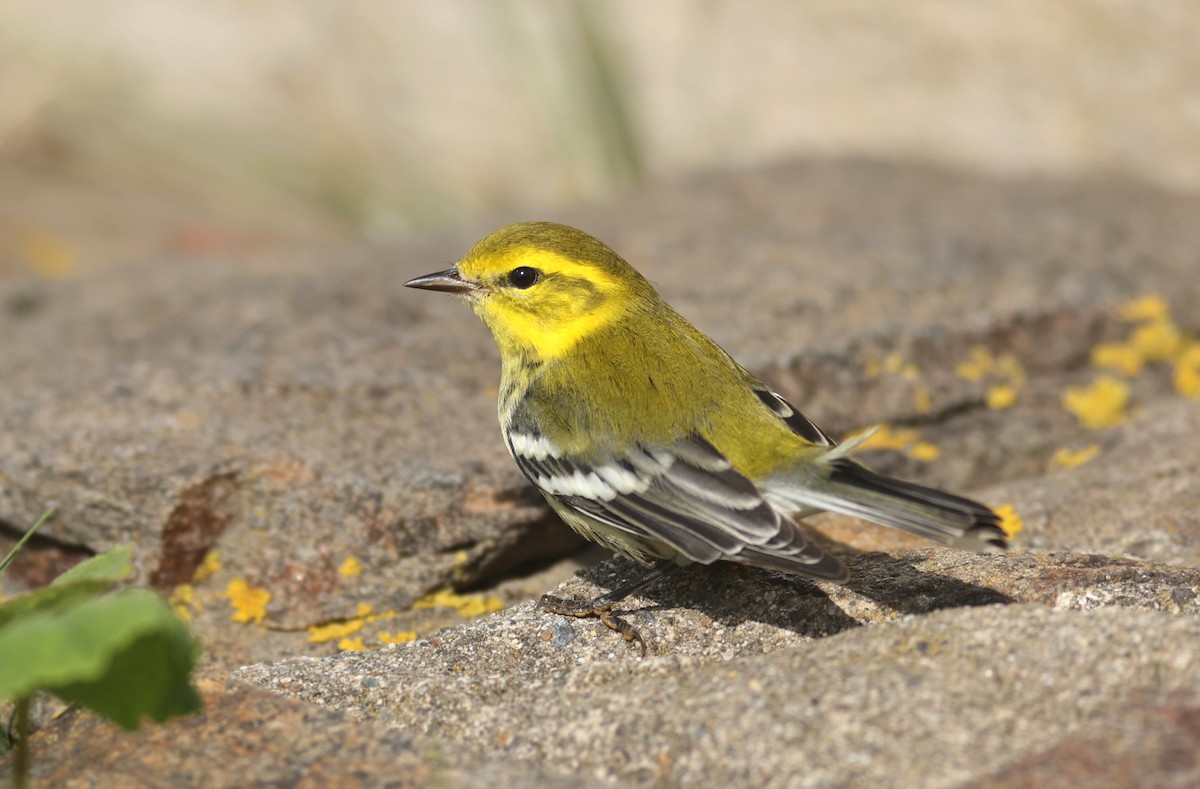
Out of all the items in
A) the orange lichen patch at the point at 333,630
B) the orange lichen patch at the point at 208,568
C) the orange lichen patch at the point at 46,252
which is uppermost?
the orange lichen patch at the point at 46,252

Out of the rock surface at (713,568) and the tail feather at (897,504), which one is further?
the tail feather at (897,504)

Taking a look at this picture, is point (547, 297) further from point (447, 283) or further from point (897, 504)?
point (897, 504)

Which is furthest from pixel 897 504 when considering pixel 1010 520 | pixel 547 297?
pixel 547 297

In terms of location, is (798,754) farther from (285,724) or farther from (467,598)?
(467,598)

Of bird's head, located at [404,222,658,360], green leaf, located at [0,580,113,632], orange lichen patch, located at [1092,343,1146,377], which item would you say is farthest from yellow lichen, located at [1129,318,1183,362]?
green leaf, located at [0,580,113,632]

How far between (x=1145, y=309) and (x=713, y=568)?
11.8 ft

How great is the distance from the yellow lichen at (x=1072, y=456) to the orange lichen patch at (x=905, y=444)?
57 cm

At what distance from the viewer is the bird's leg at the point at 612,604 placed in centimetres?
397

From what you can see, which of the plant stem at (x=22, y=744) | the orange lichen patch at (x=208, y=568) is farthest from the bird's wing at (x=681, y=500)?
the plant stem at (x=22, y=744)

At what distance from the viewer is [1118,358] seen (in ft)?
21.7

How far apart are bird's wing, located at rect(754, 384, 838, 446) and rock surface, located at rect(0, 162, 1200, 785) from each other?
0.49 meters

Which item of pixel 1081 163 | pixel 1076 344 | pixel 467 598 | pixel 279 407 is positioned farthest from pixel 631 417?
pixel 1081 163

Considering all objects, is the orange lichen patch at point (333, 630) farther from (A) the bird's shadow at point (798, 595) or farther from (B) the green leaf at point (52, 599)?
(B) the green leaf at point (52, 599)

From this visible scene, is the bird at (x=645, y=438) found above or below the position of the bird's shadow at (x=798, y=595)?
above
